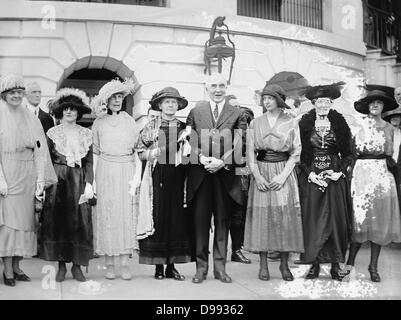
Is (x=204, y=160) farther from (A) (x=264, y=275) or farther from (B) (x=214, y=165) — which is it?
(A) (x=264, y=275)

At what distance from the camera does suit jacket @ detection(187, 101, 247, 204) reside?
5.04 metres

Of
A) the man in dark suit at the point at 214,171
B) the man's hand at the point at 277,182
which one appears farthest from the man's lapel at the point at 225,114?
the man's hand at the point at 277,182

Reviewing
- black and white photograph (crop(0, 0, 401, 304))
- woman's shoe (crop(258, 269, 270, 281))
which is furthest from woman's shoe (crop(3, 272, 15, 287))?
woman's shoe (crop(258, 269, 270, 281))

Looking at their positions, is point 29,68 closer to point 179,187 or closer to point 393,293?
point 179,187

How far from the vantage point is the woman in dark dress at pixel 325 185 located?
202 inches

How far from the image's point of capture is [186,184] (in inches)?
202

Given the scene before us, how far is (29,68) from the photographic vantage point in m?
8.96

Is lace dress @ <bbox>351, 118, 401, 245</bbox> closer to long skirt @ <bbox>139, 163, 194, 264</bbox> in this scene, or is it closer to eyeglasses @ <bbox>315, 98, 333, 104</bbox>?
eyeglasses @ <bbox>315, 98, 333, 104</bbox>

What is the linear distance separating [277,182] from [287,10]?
20.0ft

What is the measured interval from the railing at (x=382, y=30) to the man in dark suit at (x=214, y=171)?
719 centimetres

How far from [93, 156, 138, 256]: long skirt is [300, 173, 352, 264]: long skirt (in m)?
1.60

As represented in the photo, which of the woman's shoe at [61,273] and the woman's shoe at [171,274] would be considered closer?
the woman's shoe at [61,273]

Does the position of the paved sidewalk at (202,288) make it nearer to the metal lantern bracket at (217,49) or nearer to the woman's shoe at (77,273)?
the woman's shoe at (77,273)

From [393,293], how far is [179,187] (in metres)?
Result: 2.06
